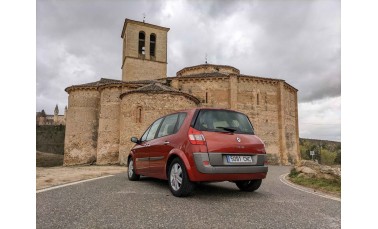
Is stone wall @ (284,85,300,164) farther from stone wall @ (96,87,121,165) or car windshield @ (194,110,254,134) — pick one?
car windshield @ (194,110,254,134)

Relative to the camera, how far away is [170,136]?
5.25 metres

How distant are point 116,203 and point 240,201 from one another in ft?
6.19

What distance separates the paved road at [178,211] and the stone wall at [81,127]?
65.2 ft

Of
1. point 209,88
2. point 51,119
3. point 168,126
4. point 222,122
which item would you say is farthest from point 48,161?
point 51,119

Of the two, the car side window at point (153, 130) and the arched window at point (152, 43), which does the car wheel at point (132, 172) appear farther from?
the arched window at point (152, 43)

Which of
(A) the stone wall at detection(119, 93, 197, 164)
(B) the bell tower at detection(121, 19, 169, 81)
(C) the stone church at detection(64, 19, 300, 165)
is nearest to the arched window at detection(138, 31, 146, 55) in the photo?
(B) the bell tower at detection(121, 19, 169, 81)

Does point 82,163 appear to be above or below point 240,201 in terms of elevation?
below

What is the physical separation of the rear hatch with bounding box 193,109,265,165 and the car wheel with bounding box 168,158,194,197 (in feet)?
1.68

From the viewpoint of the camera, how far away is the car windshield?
477cm

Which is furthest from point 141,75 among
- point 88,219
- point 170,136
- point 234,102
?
point 88,219

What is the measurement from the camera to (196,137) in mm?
4570

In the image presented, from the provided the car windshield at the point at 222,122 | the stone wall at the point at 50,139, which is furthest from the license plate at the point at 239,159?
the stone wall at the point at 50,139

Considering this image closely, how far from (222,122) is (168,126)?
124 centimetres
